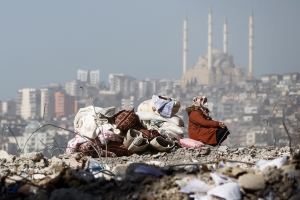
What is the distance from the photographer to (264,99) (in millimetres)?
121000

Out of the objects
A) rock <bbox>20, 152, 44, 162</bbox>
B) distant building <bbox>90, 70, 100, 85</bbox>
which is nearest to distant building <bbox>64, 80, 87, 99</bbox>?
distant building <bbox>90, 70, 100, 85</bbox>

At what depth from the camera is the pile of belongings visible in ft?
26.9

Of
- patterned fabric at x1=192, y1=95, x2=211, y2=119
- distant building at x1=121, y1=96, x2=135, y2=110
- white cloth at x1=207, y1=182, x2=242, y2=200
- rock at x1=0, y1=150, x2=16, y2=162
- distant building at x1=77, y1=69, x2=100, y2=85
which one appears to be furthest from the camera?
distant building at x1=77, y1=69, x2=100, y2=85

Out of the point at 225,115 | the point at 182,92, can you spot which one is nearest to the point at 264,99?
the point at 225,115

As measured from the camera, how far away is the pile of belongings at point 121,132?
26.9 feet

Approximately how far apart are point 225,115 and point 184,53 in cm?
1739

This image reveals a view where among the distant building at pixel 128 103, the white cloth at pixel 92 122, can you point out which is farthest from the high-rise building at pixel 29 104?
the white cloth at pixel 92 122

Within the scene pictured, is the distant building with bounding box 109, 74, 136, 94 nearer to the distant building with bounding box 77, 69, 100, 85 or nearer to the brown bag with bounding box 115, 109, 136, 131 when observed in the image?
the distant building with bounding box 77, 69, 100, 85

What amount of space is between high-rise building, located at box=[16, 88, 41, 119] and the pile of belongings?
131 meters

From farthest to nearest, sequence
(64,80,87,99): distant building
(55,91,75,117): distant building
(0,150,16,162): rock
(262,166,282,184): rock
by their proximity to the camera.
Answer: (64,80,87,99): distant building, (55,91,75,117): distant building, (0,150,16,162): rock, (262,166,282,184): rock

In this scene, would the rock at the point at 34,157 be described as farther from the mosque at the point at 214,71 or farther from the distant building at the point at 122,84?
the distant building at the point at 122,84

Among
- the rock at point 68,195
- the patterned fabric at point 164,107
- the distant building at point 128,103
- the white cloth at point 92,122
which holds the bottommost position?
the rock at point 68,195

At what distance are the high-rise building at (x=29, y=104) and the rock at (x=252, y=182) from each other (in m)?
135

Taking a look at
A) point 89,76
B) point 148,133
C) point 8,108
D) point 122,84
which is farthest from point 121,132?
point 89,76
